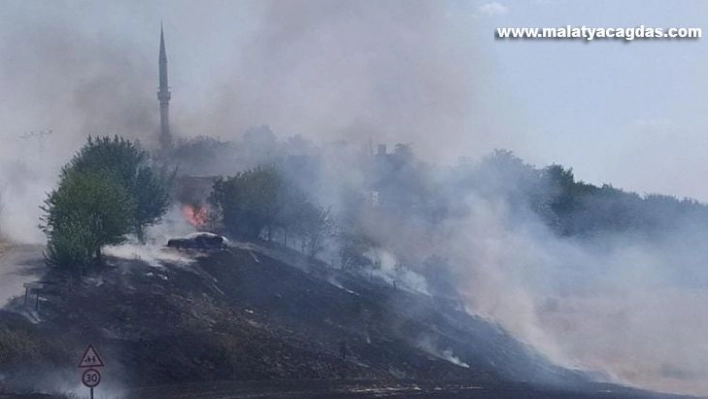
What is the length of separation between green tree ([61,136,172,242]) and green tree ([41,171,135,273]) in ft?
28.4

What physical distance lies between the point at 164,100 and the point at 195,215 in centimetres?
3234

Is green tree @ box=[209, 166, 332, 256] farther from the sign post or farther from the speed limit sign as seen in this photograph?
the sign post

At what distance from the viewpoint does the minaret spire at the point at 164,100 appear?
11419 centimetres

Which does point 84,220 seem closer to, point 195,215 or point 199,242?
point 199,242

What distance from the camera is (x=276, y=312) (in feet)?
195

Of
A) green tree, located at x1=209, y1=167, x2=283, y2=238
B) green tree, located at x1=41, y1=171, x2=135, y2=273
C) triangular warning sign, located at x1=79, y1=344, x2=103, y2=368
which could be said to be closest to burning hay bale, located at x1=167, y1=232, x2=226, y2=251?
green tree, located at x1=41, y1=171, x2=135, y2=273

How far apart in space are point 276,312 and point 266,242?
1891 centimetres

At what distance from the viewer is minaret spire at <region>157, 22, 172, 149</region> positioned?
114188 millimetres

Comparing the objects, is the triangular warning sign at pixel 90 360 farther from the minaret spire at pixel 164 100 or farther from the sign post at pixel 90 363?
the minaret spire at pixel 164 100

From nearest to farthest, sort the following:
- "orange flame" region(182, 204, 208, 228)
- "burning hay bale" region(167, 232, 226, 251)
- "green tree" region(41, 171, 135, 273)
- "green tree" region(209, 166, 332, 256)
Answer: "green tree" region(41, 171, 135, 273), "burning hay bale" region(167, 232, 226, 251), "green tree" region(209, 166, 332, 256), "orange flame" region(182, 204, 208, 228)

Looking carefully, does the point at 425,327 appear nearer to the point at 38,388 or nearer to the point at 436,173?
the point at 38,388

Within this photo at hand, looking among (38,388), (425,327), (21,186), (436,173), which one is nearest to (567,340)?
(425,327)

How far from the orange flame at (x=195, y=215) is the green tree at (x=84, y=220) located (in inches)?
865

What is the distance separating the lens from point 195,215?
85.1 m
